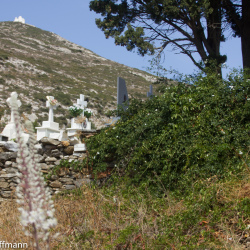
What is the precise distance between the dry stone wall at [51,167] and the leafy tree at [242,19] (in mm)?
6059

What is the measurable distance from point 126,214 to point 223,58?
7062 millimetres

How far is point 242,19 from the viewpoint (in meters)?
10.5

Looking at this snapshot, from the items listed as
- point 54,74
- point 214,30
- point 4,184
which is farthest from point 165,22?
point 54,74

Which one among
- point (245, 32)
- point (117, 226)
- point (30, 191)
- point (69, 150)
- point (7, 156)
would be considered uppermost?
point (245, 32)

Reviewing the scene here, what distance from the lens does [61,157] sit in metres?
6.99

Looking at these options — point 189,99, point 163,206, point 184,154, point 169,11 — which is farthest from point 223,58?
point 163,206

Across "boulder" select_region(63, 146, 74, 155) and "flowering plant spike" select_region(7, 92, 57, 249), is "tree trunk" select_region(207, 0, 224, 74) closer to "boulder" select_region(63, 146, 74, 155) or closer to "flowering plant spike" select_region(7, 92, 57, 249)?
"boulder" select_region(63, 146, 74, 155)

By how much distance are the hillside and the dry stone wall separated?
15.2m

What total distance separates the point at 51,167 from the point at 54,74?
35.0 meters

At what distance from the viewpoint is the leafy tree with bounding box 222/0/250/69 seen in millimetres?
10012

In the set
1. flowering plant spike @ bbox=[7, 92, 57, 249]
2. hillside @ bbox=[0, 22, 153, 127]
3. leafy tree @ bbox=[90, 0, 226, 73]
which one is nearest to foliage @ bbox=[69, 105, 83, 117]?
leafy tree @ bbox=[90, 0, 226, 73]

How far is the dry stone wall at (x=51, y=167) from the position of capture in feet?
22.2

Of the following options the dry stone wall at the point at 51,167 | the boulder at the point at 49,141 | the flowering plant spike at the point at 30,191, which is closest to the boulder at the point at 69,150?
the dry stone wall at the point at 51,167

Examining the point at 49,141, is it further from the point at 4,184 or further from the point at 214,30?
the point at 214,30
